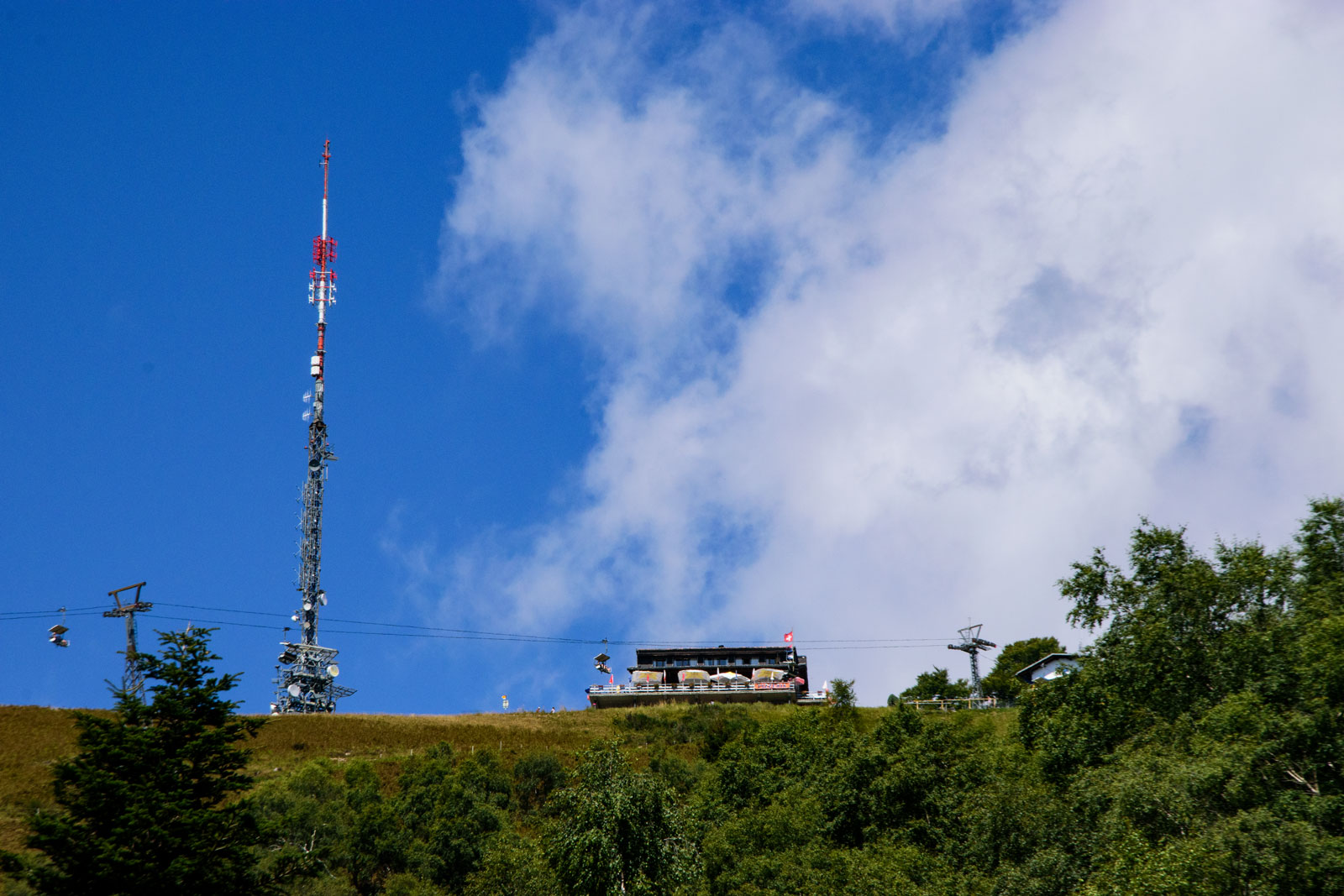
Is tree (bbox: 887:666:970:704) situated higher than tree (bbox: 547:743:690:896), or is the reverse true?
tree (bbox: 887:666:970:704)

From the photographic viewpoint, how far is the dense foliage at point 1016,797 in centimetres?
4044

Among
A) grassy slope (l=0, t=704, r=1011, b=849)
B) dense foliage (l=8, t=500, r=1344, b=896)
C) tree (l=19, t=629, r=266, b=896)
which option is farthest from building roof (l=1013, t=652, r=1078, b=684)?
tree (l=19, t=629, r=266, b=896)

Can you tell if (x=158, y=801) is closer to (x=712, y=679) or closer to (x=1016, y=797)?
(x=1016, y=797)

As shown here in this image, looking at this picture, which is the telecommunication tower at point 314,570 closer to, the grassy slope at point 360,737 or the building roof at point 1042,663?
the grassy slope at point 360,737

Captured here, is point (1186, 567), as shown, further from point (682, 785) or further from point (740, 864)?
point (682, 785)

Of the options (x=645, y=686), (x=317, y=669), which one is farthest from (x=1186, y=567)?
(x=317, y=669)

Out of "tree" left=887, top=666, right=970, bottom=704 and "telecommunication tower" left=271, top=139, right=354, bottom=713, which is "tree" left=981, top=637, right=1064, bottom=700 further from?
"telecommunication tower" left=271, top=139, right=354, bottom=713

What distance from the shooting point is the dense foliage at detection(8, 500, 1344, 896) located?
40.4m

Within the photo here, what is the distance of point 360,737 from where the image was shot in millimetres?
92125

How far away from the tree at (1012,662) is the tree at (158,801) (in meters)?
89.7

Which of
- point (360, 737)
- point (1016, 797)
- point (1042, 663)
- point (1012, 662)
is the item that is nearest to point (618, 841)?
point (1016, 797)

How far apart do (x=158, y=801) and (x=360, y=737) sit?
55.3 metres

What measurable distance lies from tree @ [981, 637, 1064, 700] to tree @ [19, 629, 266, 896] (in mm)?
89706

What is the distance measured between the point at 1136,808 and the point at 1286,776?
5.61 m
